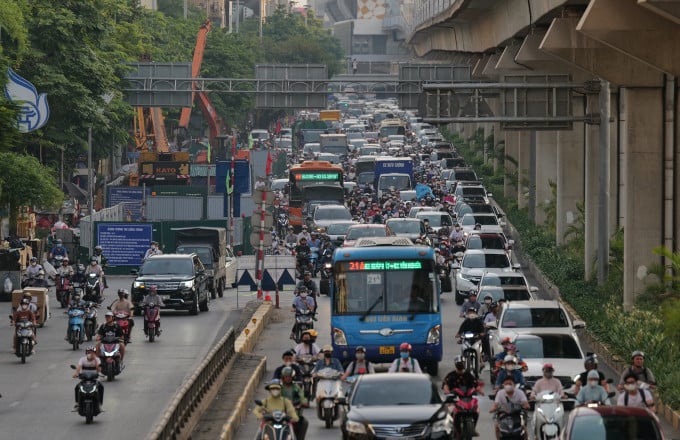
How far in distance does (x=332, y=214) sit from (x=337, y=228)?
428 cm

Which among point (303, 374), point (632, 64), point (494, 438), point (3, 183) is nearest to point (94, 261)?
point (3, 183)

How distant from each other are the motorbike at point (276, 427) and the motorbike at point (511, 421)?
3.01 m

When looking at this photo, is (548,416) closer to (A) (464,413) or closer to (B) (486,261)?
(A) (464,413)

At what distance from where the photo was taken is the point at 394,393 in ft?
70.6

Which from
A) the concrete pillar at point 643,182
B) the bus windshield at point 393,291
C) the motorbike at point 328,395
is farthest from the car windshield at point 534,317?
the concrete pillar at point 643,182

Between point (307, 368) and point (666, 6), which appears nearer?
point (307, 368)

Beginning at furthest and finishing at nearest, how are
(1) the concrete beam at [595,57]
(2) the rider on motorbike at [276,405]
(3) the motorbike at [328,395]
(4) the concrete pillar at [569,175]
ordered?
1. (4) the concrete pillar at [569,175]
2. (1) the concrete beam at [595,57]
3. (3) the motorbike at [328,395]
4. (2) the rider on motorbike at [276,405]

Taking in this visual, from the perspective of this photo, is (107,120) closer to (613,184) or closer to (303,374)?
(613,184)

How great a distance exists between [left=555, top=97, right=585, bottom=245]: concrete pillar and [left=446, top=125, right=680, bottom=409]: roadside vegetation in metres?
0.66

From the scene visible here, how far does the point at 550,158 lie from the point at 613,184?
1434 cm

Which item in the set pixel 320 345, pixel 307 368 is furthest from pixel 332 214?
pixel 307 368

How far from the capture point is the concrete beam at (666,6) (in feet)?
95.3

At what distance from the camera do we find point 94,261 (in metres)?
45.3

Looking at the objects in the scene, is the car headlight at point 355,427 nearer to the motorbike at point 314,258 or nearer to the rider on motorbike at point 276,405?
the rider on motorbike at point 276,405
